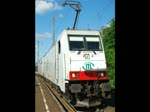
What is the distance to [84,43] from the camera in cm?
1341

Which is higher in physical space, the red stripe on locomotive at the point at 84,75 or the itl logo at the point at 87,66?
the itl logo at the point at 87,66

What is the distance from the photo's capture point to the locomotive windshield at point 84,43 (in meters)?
13.2

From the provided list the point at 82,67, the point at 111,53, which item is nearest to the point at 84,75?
the point at 82,67

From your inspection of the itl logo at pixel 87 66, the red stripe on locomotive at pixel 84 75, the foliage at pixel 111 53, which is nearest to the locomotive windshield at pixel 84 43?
Answer: the itl logo at pixel 87 66

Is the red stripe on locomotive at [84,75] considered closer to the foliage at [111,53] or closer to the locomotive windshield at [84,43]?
the locomotive windshield at [84,43]

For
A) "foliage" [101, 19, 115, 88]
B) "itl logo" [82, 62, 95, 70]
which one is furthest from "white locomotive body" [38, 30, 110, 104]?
"foliage" [101, 19, 115, 88]

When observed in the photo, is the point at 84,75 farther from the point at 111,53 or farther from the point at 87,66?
the point at 111,53

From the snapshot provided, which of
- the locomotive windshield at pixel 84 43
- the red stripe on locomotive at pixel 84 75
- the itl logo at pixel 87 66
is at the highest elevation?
the locomotive windshield at pixel 84 43

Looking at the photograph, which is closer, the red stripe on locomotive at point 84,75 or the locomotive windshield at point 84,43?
the red stripe on locomotive at point 84,75

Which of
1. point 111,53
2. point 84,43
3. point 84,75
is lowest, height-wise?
point 84,75

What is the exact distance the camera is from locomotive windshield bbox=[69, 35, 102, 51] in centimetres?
1322

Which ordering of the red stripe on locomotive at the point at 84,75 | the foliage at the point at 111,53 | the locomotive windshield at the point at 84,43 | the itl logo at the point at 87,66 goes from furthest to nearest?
the foliage at the point at 111,53, the locomotive windshield at the point at 84,43, the itl logo at the point at 87,66, the red stripe on locomotive at the point at 84,75
